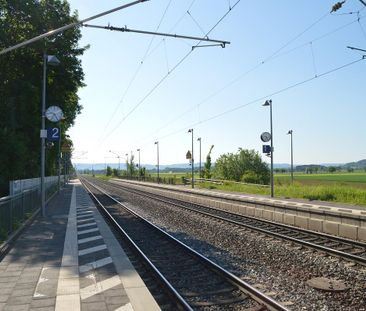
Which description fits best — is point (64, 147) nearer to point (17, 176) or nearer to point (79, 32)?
point (79, 32)

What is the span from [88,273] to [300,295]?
403cm

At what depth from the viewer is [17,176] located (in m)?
29.8

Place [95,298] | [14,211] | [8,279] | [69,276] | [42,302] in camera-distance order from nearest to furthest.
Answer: [42,302] → [95,298] → [8,279] → [69,276] → [14,211]

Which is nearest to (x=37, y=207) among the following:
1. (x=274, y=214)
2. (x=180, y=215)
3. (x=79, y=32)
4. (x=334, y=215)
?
(x=180, y=215)

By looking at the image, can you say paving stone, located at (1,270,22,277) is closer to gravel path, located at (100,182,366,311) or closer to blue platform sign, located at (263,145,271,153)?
gravel path, located at (100,182,366,311)

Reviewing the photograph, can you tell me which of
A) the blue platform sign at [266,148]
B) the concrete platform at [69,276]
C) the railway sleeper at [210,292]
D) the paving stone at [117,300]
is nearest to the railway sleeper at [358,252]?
the railway sleeper at [210,292]

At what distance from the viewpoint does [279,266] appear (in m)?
10.4

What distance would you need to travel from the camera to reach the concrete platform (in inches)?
272

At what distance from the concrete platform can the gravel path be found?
238 cm

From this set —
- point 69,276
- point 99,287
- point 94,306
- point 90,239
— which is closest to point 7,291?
point 69,276

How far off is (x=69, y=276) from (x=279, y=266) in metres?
4.67

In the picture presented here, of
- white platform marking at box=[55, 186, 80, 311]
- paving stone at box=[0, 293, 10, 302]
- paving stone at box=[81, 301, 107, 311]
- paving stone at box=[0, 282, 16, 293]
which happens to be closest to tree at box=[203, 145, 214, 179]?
white platform marking at box=[55, 186, 80, 311]

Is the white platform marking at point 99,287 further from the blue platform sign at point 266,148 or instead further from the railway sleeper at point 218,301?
the blue platform sign at point 266,148

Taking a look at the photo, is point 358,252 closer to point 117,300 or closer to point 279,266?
point 279,266
